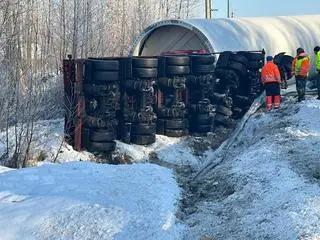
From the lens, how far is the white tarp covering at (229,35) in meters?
14.1

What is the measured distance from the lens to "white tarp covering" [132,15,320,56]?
1412 cm

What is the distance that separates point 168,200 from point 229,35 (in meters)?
9.48

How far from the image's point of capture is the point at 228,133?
12.1 metres

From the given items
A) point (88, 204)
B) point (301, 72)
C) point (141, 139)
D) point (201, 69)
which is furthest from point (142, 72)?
point (88, 204)

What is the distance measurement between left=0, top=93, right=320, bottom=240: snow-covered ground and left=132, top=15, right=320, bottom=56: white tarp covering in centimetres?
635

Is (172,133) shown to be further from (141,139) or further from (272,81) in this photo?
(272,81)

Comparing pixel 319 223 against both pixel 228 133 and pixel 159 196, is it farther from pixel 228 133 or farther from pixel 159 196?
pixel 228 133

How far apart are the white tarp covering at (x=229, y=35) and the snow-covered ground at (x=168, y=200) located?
6354 mm

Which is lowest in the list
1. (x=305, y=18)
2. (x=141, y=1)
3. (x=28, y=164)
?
(x=28, y=164)

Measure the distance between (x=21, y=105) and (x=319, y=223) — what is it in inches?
256

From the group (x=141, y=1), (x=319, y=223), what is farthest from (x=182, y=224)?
(x=141, y=1)

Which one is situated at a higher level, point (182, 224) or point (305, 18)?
point (305, 18)

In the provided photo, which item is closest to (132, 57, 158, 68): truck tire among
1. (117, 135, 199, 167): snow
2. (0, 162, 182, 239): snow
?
(117, 135, 199, 167): snow

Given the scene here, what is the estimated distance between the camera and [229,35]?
14.5 metres
